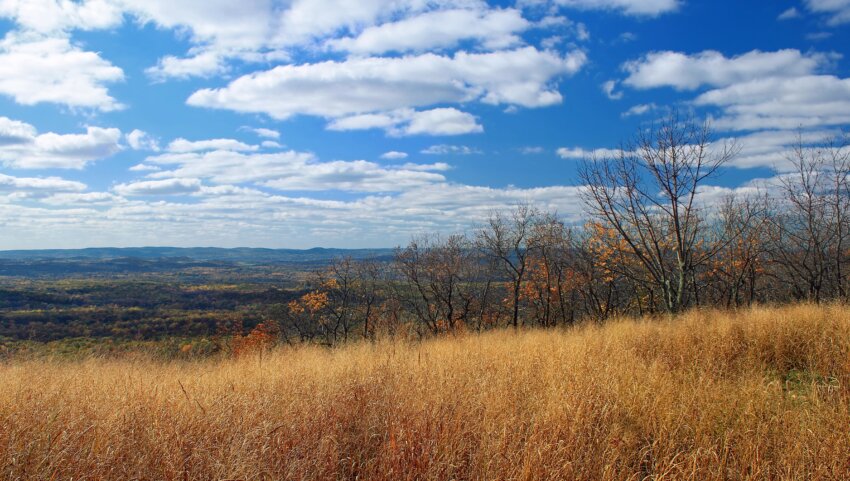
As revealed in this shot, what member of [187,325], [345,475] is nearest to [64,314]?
[187,325]

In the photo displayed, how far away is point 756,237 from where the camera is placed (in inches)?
769

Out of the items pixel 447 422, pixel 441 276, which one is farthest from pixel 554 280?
pixel 447 422

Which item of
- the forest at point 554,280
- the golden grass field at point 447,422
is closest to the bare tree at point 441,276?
the forest at point 554,280

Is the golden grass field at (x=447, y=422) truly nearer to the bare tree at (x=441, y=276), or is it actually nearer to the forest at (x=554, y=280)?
the forest at (x=554, y=280)

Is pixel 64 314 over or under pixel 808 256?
under

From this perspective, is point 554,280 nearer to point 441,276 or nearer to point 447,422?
point 441,276

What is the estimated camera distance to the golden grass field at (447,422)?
3203 mm

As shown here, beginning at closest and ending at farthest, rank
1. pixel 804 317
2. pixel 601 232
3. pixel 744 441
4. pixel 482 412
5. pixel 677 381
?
pixel 744 441 → pixel 482 412 → pixel 677 381 → pixel 804 317 → pixel 601 232

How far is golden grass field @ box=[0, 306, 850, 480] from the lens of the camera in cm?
320

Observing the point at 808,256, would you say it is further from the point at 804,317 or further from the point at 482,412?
the point at 482,412

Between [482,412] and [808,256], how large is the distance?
21.3 meters

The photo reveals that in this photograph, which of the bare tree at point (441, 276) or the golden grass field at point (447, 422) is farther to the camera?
the bare tree at point (441, 276)

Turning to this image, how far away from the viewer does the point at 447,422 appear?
3.93 m

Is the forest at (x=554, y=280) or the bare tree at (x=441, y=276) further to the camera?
the bare tree at (x=441, y=276)
